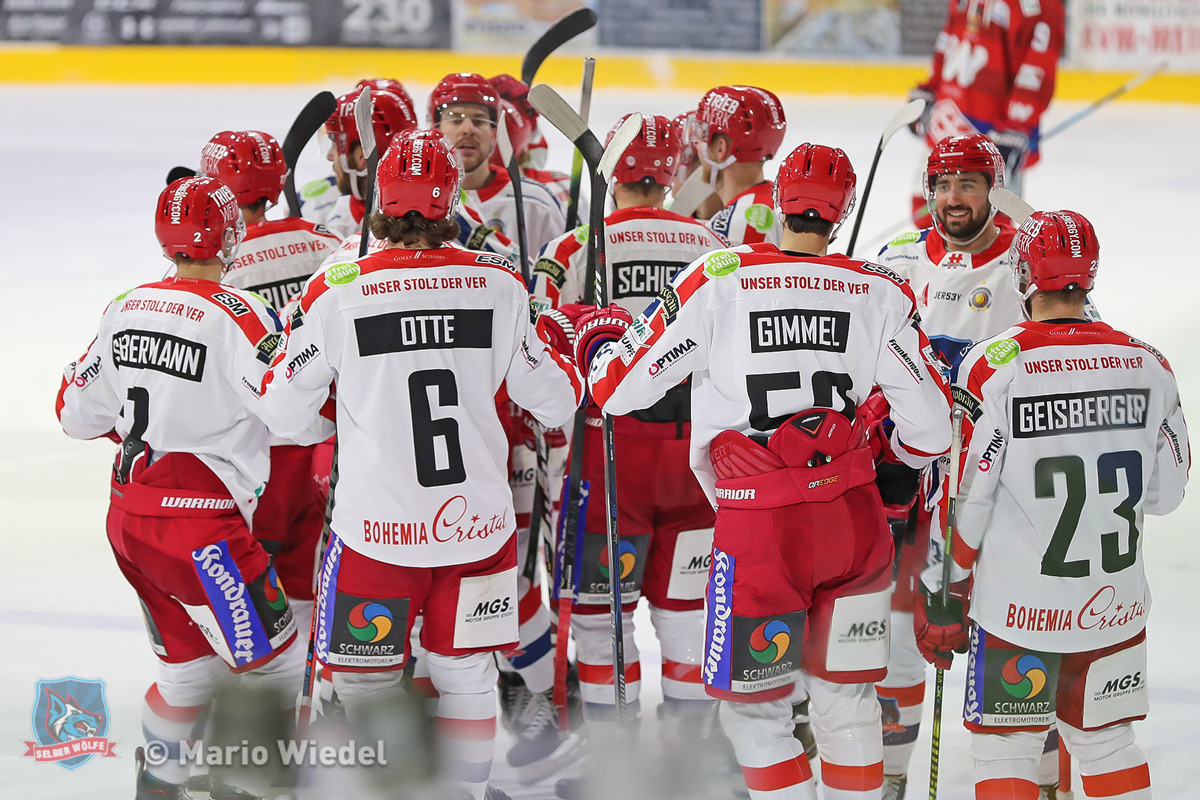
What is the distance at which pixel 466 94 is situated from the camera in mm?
3719

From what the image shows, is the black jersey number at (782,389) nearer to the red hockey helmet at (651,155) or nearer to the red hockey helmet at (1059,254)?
the red hockey helmet at (1059,254)

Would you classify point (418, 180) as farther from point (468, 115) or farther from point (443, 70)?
point (443, 70)

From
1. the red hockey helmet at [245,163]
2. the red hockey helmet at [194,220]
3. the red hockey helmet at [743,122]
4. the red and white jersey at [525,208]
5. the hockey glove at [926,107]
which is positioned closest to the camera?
the red hockey helmet at [194,220]

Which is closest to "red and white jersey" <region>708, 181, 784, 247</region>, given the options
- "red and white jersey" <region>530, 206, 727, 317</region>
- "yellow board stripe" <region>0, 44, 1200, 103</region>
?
"red and white jersey" <region>530, 206, 727, 317</region>

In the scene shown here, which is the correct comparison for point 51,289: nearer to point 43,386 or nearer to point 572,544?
point 43,386

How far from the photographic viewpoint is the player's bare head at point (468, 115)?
3.71m

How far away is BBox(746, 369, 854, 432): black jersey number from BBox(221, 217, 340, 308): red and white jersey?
1.40 metres

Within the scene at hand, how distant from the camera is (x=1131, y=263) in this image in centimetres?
816

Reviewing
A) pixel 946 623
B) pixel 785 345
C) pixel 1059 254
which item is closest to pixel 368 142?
pixel 785 345

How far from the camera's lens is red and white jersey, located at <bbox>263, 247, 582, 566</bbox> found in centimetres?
251

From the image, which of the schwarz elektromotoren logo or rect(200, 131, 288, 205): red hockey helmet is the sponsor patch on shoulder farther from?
the schwarz elektromotoren logo

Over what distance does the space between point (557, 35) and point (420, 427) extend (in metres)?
1.76

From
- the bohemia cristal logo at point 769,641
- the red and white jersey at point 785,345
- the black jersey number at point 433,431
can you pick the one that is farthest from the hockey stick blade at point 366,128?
the bohemia cristal logo at point 769,641

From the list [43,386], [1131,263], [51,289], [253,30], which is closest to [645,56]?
[253,30]
